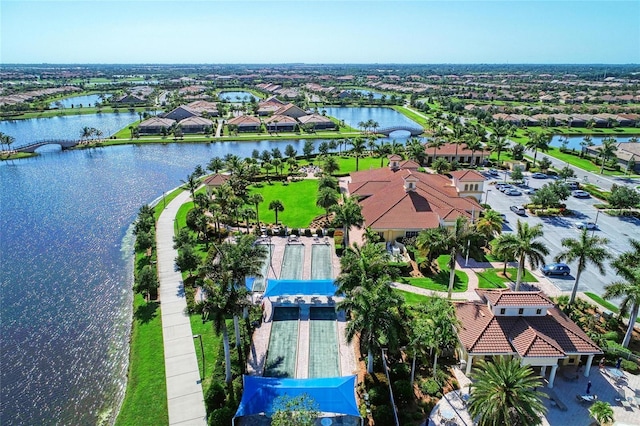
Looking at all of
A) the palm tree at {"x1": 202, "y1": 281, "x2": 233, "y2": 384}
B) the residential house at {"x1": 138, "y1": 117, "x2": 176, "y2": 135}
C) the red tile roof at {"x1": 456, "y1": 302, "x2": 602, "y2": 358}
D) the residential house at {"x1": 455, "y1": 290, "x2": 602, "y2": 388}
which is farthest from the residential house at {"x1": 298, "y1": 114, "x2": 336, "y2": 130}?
the palm tree at {"x1": 202, "y1": 281, "x2": 233, "y2": 384}

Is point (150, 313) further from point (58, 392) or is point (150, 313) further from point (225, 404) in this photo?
point (225, 404)

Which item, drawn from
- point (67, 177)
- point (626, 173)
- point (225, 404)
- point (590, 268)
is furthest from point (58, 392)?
point (626, 173)

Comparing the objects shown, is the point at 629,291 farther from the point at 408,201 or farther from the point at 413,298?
the point at 408,201

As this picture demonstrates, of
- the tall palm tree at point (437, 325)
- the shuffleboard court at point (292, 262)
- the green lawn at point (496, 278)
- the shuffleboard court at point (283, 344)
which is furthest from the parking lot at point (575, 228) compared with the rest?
the shuffleboard court at point (283, 344)

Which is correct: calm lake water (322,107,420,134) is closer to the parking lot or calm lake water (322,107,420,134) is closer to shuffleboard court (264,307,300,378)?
the parking lot

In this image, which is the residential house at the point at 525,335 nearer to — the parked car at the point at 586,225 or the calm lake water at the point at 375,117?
the parked car at the point at 586,225

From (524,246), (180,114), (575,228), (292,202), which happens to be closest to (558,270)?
(524,246)

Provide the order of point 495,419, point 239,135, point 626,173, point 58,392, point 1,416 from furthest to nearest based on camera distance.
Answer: point 239,135
point 626,173
point 58,392
point 1,416
point 495,419
